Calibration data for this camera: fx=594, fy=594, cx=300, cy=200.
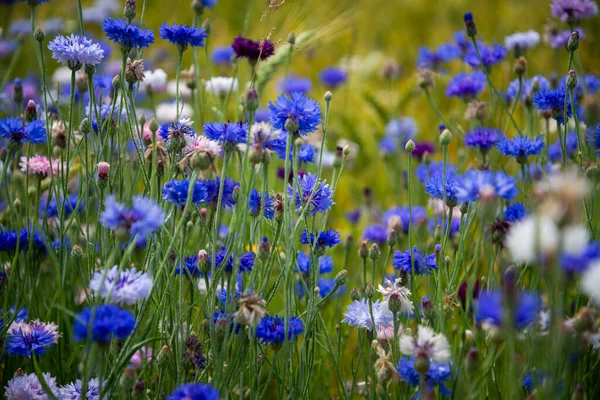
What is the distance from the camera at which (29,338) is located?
104cm

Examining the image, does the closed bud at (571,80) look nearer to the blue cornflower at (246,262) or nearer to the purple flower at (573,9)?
the purple flower at (573,9)

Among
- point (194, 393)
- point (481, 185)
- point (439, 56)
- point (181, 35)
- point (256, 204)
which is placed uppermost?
point (439, 56)

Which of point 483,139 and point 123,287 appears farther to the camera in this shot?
point 483,139

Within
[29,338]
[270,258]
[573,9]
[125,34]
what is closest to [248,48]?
[125,34]

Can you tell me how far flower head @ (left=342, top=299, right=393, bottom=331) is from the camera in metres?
1.05

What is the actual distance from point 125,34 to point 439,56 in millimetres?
1452

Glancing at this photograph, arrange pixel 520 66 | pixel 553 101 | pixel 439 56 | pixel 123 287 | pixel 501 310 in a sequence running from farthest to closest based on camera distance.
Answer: pixel 439 56 < pixel 520 66 < pixel 553 101 < pixel 123 287 < pixel 501 310

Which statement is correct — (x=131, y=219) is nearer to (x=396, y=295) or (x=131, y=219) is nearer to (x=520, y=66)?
(x=396, y=295)

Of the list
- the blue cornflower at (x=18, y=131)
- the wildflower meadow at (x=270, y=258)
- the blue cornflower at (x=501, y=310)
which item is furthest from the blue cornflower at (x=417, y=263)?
the blue cornflower at (x=18, y=131)

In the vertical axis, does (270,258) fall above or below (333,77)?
below

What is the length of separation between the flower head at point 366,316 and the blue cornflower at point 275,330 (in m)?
0.11

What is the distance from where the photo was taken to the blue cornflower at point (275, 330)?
3.11ft

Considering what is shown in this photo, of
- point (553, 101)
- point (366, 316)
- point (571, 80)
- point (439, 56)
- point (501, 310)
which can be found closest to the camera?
point (501, 310)

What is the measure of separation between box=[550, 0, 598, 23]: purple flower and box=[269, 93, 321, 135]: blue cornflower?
2.91 ft
